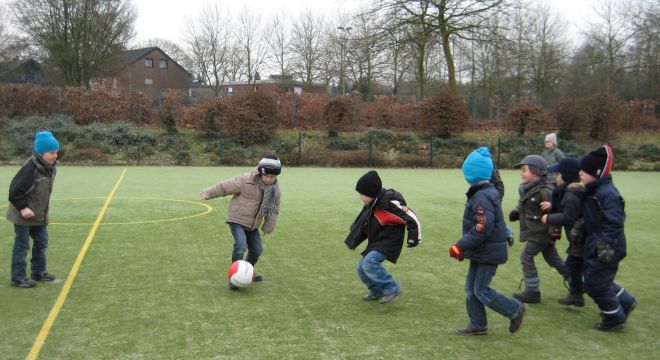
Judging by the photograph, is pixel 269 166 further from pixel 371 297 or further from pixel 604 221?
pixel 604 221

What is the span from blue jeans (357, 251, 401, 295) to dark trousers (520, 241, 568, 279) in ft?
5.00

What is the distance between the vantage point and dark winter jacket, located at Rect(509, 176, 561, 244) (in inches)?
261

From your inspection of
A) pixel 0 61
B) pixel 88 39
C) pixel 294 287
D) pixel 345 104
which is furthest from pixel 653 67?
pixel 0 61

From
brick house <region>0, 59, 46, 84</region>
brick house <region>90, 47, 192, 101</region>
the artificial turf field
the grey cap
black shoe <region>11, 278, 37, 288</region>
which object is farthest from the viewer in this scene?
brick house <region>90, 47, 192, 101</region>

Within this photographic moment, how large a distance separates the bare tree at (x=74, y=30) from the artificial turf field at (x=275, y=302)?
34.8 metres

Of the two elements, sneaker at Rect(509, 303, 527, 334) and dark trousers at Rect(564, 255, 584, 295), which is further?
dark trousers at Rect(564, 255, 584, 295)

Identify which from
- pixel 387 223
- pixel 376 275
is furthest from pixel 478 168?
pixel 376 275

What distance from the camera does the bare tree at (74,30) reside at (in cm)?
4212

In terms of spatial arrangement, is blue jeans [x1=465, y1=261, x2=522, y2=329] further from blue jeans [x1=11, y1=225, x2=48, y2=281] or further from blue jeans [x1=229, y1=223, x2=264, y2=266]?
blue jeans [x1=11, y1=225, x2=48, y2=281]

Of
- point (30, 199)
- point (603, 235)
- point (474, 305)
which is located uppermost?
point (30, 199)

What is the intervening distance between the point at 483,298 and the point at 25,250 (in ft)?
16.7

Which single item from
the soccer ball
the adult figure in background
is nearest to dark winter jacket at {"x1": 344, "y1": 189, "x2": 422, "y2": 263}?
the soccer ball

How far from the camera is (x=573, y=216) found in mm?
6012

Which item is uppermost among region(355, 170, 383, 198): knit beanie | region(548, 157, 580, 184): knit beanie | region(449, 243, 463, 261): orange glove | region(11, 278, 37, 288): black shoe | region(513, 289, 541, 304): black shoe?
region(548, 157, 580, 184): knit beanie
